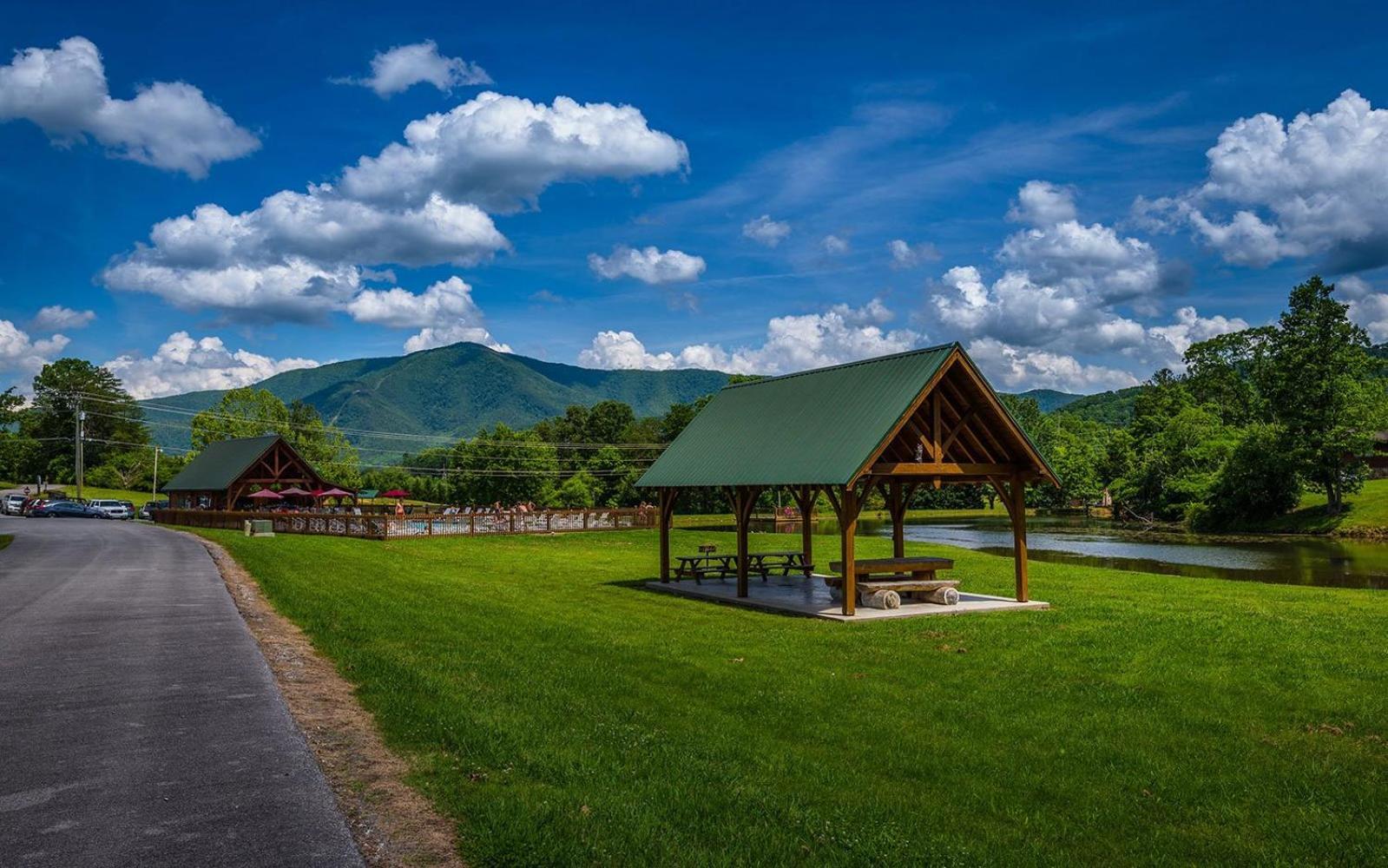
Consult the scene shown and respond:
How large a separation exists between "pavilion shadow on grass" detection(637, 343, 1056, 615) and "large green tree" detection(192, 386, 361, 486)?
9267 centimetres

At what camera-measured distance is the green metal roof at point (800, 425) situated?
1925 cm

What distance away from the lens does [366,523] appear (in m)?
45.5

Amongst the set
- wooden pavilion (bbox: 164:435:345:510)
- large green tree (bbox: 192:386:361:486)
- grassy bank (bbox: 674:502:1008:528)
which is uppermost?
large green tree (bbox: 192:386:361:486)

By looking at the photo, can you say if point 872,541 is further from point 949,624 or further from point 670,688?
point 670,688

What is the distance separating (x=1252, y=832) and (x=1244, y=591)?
20769 mm

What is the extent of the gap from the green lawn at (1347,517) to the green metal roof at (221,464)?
69.1 m

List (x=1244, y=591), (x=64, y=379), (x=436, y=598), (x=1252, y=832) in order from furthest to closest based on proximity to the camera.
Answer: (x=64, y=379)
(x=1244, y=591)
(x=436, y=598)
(x=1252, y=832)

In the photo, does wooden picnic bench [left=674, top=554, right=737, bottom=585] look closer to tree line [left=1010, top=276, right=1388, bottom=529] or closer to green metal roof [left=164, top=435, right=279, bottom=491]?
tree line [left=1010, top=276, right=1388, bottom=529]

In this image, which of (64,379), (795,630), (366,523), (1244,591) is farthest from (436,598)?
(64,379)

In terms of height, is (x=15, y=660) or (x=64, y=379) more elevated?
(x=64, y=379)

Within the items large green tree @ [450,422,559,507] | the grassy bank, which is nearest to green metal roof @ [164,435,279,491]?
the grassy bank

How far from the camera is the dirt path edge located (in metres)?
6.43

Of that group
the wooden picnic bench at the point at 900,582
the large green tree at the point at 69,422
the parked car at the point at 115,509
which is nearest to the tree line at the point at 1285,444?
the wooden picnic bench at the point at 900,582

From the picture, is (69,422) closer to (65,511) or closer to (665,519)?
(65,511)
